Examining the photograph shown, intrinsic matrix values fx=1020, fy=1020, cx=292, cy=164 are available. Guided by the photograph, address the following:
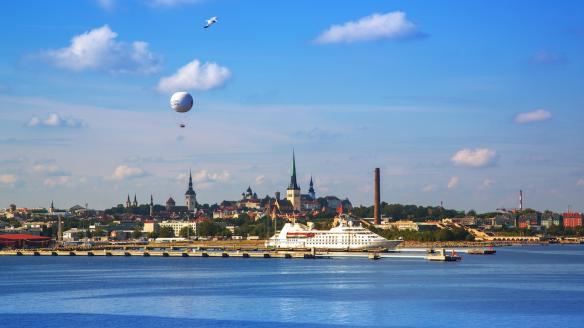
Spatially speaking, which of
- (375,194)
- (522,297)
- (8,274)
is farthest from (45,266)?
(375,194)

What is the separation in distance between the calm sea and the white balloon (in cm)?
1049

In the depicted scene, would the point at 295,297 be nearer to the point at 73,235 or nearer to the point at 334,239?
the point at 334,239

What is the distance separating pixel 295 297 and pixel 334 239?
239 ft

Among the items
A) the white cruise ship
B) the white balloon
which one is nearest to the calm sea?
the white balloon

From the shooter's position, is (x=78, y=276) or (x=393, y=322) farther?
(x=78, y=276)

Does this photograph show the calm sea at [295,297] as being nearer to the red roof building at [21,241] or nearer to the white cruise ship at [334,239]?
the white cruise ship at [334,239]

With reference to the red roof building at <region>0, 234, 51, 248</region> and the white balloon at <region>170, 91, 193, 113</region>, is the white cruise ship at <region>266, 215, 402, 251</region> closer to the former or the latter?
the red roof building at <region>0, 234, 51, 248</region>

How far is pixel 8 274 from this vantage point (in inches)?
3258

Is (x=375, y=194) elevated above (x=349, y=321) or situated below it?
above

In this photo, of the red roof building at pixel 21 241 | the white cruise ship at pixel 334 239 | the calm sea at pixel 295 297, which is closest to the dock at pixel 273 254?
the white cruise ship at pixel 334 239

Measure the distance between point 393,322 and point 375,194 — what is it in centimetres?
13026

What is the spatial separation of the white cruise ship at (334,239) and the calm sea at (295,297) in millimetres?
36773

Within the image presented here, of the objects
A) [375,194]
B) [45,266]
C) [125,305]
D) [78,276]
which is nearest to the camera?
[125,305]

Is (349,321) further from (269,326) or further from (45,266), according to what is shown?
(45,266)
